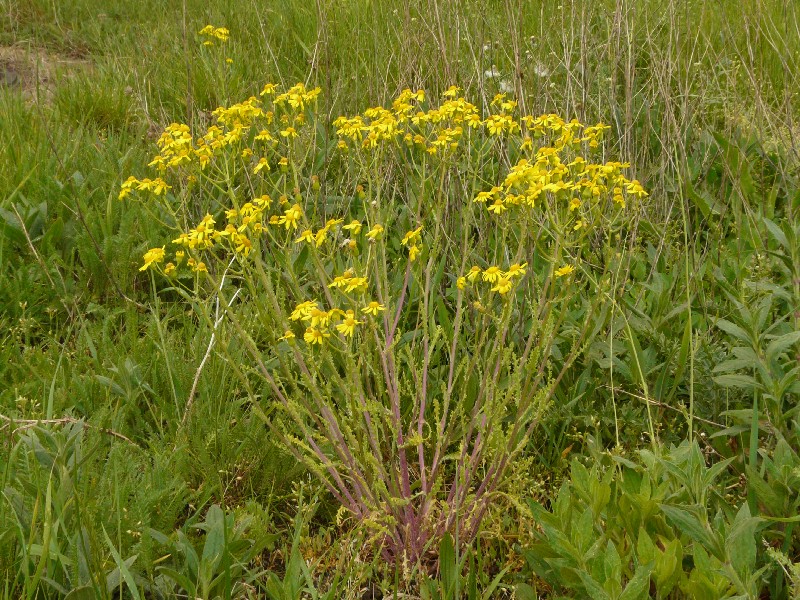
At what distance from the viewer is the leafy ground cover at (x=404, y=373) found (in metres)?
1.71

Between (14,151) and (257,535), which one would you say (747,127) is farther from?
(14,151)

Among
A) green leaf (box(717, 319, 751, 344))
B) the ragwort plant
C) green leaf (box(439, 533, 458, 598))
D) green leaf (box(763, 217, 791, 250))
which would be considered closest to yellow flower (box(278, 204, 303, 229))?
the ragwort plant

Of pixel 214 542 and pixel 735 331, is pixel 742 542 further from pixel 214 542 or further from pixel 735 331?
pixel 214 542

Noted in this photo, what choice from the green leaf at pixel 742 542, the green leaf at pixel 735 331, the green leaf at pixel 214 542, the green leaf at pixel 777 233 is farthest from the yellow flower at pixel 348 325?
the green leaf at pixel 777 233

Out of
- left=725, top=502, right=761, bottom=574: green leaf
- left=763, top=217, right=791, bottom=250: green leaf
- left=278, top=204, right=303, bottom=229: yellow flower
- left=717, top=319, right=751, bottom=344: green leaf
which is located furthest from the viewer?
left=763, top=217, right=791, bottom=250: green leaf

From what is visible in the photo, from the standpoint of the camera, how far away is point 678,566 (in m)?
1.58

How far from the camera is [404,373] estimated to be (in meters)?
2.06

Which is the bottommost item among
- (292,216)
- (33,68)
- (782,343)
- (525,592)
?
(525,592)

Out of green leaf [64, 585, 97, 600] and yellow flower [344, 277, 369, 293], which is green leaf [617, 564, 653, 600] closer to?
yellow flower [344, 277, 369, 293]

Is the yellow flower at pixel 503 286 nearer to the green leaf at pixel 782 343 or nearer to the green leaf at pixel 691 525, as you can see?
the green leaf at pixel 691 525

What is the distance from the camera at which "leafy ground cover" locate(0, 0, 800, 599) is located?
1.71m

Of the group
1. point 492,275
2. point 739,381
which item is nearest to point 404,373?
point 492,275

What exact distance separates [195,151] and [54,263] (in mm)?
1150

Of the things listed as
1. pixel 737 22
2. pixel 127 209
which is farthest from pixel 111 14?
pixel 737 22
